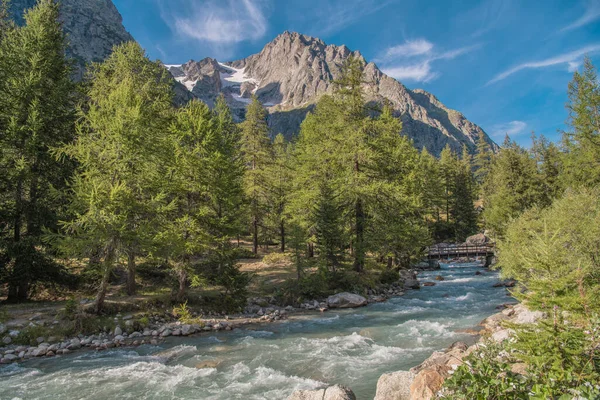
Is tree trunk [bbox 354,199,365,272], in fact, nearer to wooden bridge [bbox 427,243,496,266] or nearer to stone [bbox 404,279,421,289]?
stone [bbox 404,279,421,289]

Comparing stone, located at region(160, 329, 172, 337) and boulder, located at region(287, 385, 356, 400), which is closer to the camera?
boulder, located at region(287, 385, 356, 400)

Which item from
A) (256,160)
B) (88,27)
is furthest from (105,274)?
(88,27)

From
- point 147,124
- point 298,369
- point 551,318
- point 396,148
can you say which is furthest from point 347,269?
point 551,318

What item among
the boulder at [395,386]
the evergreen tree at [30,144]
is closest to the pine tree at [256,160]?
the evergreen tree at [30,144]

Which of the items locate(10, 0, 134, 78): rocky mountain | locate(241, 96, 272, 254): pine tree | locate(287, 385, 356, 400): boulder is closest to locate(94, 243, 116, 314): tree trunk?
locate(287, 385, 356, 400): boulder

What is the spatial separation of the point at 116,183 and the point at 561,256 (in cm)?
1540

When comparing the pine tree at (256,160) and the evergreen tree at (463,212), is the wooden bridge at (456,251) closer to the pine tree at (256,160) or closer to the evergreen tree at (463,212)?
the evergreen tree at (463,212)

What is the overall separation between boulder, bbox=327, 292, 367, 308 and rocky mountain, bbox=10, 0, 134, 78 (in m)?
160

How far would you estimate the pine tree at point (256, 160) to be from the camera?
100ft

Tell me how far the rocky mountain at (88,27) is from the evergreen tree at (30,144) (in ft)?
491

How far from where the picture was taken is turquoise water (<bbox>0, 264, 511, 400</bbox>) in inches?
362

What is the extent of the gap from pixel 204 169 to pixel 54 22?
12814 millimetres

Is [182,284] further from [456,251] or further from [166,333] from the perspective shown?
[456,251]

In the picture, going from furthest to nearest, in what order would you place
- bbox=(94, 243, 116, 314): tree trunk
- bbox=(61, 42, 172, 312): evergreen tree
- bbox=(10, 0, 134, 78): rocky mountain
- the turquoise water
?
bbox=(10, 0, 134, 78): rocky mountain < bbox=(94, 243, 116, 314): tree trunk < bbox=(61, 42, 172, 312): evergreen tree < the turquoise water
